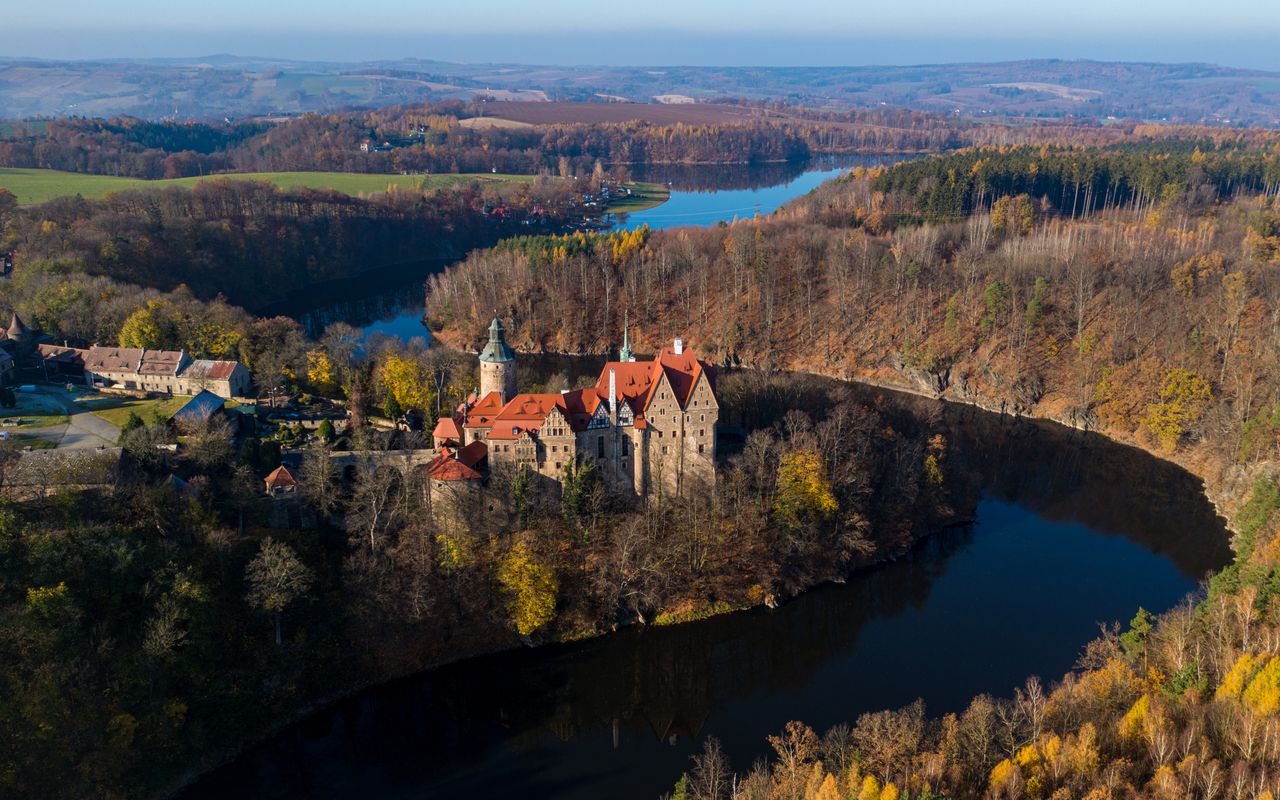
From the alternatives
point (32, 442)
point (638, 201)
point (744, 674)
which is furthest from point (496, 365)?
point (638, 201)

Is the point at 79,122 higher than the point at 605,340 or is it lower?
higher

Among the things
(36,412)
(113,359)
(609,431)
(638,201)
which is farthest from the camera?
(638,201)

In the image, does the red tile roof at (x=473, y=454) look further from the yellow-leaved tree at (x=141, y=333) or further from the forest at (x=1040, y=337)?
the yellow-leaved tree at (x=141, y=333)

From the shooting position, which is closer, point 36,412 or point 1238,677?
point 1238,677

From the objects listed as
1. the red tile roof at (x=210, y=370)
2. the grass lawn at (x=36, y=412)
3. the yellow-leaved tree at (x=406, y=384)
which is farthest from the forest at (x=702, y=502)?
the grass lawn at (x=36, y=412)

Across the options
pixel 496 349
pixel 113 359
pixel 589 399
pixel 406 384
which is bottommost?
pixel 406 384

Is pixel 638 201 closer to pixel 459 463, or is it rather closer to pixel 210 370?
pixel 210 370

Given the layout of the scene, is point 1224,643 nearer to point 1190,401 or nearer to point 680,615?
point 680,615

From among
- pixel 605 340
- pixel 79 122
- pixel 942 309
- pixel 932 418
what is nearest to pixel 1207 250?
pixel 942 309
